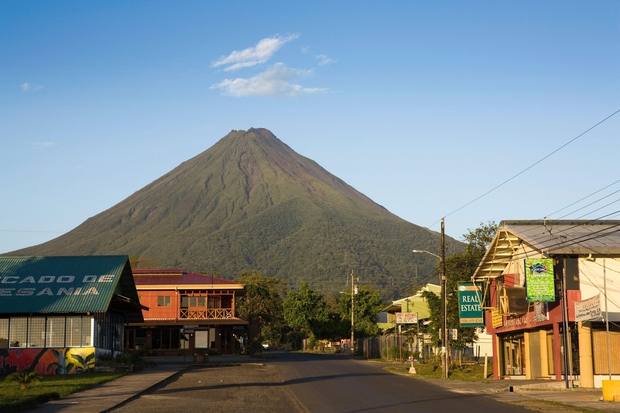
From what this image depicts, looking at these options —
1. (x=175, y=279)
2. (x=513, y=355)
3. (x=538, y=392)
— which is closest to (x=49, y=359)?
(x=513, y=355)

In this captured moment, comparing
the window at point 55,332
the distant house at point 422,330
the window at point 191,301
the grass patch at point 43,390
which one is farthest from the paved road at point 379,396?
the window at point 191,301

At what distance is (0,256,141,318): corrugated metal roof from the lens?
42594 millimetres

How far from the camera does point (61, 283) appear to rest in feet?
147

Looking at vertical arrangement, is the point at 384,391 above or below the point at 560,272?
below

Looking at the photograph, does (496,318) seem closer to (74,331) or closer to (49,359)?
(74,331)

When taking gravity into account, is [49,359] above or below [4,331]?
below

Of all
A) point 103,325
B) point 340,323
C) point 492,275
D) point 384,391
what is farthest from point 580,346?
point 340,323

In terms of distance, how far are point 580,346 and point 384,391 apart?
303 inches

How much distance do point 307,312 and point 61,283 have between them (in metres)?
65.8

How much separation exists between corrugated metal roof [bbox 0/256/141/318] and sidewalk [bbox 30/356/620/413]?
6.04 m

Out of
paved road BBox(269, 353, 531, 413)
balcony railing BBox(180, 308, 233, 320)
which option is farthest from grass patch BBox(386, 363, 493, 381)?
balcony railing BBox(180, 308, 233, 320)

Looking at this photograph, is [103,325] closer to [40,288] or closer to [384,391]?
[40,288]

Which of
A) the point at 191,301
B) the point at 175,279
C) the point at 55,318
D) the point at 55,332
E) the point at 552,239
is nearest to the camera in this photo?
the point at 552,239

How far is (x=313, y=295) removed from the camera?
4326 inches
